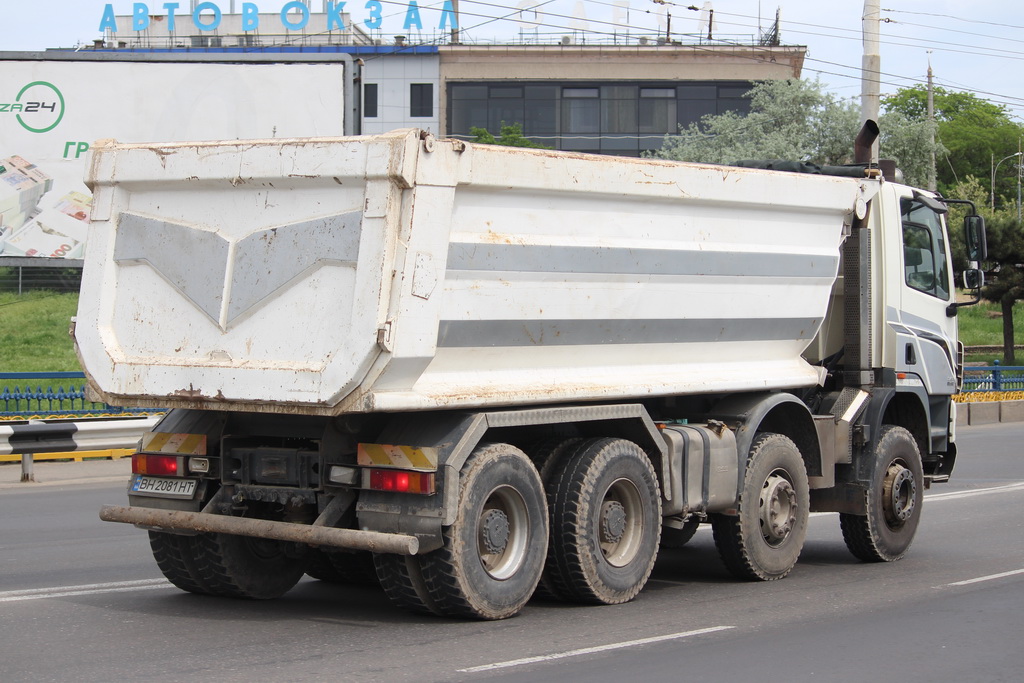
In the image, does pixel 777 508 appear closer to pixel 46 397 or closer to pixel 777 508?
pixel 777 508

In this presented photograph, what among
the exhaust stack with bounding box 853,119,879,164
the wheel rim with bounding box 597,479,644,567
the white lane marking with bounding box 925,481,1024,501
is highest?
the exhaust stack with bounding box 853,119,879,164

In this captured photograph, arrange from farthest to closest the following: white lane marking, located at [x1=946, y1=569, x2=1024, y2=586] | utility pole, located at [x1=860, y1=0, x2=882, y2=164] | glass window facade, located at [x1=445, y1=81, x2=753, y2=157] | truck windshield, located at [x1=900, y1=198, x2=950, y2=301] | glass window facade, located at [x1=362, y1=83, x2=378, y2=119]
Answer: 1. glass window facade, located at [x1=362, y1=83, x2=378, y2=119]
2. glass window facade, located at [x1=445, y1=81, x2=753, y2=157]
3. utility pole, located at [x1=860, y1=0, x2=882, y2=164]
4. truck windshield, located at [x1=900, y1=198, x2=950, y2=301]
5. white lane marking, located at [x1=946, y1=569, x2=1024, y2=586]

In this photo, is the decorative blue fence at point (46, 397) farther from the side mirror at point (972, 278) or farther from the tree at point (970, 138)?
the tree at point (970, 138)

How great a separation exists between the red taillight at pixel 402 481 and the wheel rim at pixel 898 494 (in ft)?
15.6

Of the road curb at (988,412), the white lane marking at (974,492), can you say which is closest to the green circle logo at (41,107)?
the road curb at (988,412)

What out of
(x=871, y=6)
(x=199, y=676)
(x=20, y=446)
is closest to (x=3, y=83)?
(x=20, y=446)

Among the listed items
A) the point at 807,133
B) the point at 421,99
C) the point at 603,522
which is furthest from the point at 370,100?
the point at 603,522

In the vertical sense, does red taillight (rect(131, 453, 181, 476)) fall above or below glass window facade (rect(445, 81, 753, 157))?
below

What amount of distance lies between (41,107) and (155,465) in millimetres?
22107

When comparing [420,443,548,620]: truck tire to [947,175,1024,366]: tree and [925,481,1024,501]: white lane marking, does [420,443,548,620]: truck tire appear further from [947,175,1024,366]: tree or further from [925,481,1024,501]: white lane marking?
[947,175,1024,366]: tree

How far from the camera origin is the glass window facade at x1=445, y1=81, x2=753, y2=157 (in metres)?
65.4

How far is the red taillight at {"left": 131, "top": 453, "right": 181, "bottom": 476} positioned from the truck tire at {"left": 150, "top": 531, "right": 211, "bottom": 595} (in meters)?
0.39

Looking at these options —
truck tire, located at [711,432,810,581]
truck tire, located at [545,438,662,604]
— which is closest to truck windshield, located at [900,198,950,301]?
truck tire, located at [711,432,810,581]

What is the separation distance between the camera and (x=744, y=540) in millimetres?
9094
